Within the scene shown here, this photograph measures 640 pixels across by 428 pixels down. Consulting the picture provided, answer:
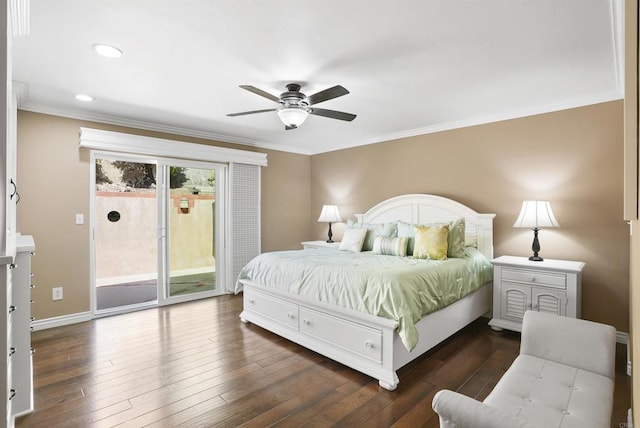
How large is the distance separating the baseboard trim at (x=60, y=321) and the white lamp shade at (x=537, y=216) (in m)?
4.96

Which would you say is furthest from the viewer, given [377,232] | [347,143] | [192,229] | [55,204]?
[347,143]

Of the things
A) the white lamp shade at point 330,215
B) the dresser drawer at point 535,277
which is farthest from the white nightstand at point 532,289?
the white lamp shade at point 330,215

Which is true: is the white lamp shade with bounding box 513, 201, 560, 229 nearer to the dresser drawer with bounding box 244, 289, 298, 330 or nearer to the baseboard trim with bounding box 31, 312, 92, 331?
the dresser drawer with bounding box 244, 289, 298, 330

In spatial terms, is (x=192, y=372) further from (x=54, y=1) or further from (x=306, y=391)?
(x=54, y=1)

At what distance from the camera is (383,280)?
253cm

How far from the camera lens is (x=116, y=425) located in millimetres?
1964

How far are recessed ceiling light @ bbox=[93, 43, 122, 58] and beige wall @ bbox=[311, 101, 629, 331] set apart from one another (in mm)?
3603

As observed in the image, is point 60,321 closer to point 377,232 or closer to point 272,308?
point 272,308

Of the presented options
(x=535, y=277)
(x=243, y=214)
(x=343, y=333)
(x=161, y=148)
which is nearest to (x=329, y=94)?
(x=343, y=333)

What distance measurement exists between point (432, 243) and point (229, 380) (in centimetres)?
237

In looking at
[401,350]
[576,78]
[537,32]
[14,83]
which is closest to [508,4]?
[537,32]

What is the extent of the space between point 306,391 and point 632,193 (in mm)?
2154

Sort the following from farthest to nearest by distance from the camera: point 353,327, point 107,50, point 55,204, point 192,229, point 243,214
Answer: point 243,214 < point 192,229 < point 55,204 < point 353,327 < point 107,50

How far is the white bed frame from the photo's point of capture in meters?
2.44
